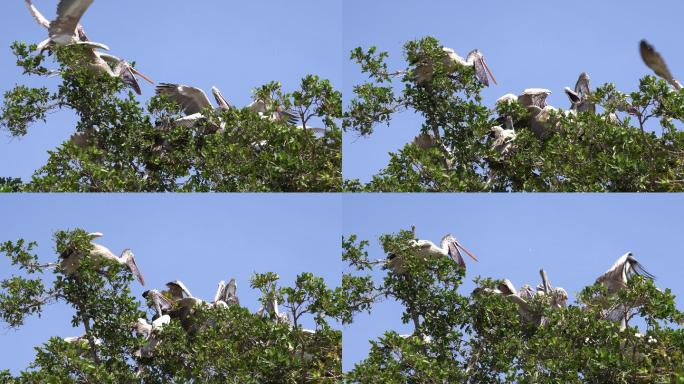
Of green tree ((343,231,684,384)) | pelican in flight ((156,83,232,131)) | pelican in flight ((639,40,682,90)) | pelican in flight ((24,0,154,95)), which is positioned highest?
pelican in flight ((24,0,154,95))

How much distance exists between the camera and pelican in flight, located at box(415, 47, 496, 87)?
19.4 metres

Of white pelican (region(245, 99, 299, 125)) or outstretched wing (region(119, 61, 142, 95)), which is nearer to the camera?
white pelican (region(245, 99, 299, 125))

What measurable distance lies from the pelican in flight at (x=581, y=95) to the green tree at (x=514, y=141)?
368 mm

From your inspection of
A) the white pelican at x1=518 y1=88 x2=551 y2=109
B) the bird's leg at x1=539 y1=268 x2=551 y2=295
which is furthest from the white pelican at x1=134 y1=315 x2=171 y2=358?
the white pelican at x1=518 y1=88 x2=551 y2=109

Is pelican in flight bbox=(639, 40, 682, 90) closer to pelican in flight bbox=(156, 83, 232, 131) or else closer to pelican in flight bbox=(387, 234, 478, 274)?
pelican in flight bbox=(387, 234, 478, 274)

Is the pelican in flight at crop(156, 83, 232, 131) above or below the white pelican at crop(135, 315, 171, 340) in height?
above

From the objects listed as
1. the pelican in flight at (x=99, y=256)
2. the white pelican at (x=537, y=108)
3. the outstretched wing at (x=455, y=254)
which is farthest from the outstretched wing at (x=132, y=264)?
the white pelican at (x=537, y=108)

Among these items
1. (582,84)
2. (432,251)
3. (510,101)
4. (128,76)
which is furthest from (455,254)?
(128,76)

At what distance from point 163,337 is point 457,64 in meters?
5.17

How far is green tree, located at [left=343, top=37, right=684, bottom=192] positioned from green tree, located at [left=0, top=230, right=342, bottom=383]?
2.00 meters

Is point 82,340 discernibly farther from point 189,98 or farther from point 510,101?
point 510,101

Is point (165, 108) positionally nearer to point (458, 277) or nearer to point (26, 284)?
point (26, 284)

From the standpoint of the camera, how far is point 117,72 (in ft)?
64.0

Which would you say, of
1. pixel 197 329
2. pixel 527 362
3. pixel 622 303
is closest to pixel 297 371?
pixel 197 329
